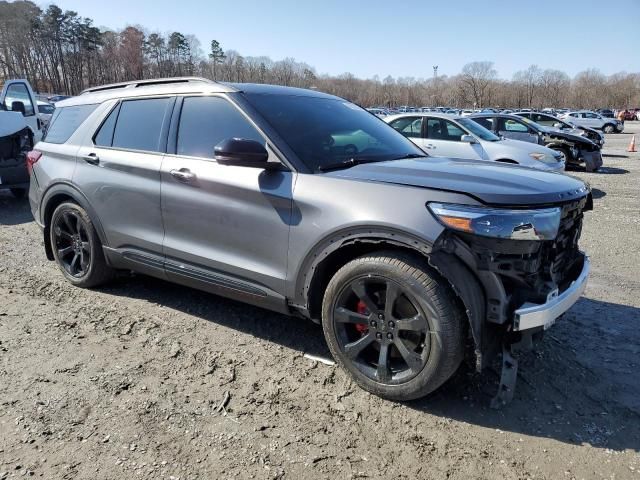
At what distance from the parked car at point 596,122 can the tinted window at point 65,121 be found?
4124 centimetres

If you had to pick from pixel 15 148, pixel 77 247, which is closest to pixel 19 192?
pixel 15 148

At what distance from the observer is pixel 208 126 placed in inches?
139

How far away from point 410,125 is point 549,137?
5.49m

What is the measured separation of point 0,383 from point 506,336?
308 centimetres

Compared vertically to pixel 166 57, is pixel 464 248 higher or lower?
lower

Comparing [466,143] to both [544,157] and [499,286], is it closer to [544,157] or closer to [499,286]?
[544,157]

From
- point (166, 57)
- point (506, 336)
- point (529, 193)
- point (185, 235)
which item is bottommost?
point (506, 336)

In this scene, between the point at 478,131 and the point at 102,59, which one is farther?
the point at 102,59

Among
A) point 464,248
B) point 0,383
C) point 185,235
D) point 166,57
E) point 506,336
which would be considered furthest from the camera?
point 166,57

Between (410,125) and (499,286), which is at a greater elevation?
(410,125)

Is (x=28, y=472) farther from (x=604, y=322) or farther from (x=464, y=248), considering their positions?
(x=604, y=322)

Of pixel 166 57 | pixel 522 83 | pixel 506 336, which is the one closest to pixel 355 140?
pixel 506 336

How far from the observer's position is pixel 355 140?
12.0 feet

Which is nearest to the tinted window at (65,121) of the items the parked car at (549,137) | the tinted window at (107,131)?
the tinted window at (107,131)
